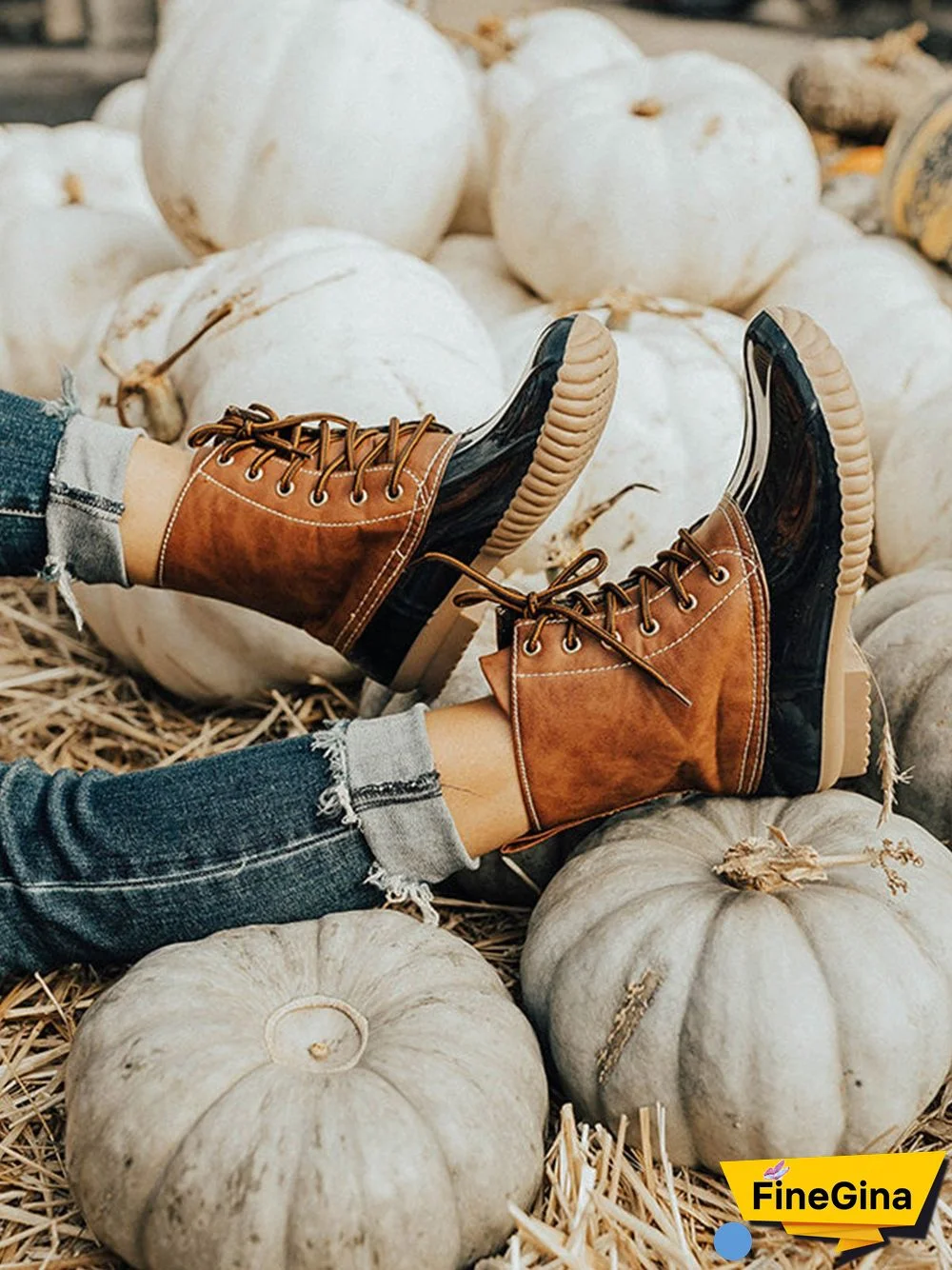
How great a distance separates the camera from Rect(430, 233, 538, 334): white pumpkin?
2787 mm

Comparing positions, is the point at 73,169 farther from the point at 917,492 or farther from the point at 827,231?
the point at 917,492

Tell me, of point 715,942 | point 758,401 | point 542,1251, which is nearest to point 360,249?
point 758,401

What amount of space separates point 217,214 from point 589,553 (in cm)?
133

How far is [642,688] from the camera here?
1516 millimetres

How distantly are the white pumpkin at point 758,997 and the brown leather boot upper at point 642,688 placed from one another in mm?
109

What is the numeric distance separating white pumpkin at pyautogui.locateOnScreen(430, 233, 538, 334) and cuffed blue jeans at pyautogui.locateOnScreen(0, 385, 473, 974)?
1412mm

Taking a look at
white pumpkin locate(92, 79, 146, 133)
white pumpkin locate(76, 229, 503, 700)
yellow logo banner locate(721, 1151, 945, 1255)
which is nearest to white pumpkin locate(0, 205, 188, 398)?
white pumpkin locate(76, 229, 503, 700)

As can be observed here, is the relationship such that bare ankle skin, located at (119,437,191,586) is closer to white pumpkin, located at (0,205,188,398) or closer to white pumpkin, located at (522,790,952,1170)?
white pumpkin, located at (522,790,952,1170)

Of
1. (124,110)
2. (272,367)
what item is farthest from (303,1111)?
(124,110)

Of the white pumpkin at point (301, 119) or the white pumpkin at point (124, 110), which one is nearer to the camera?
the white pumpkin at point (301, 119)

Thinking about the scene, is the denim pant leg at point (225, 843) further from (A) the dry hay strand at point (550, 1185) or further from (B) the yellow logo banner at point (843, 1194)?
(B) the yellow logo banner at point (843, 1194)

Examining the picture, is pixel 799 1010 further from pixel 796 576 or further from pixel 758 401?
pixel 758 401

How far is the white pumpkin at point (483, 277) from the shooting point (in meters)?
2.79

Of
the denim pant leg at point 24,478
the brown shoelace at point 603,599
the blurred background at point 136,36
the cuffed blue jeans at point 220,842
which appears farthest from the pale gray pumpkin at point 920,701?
the blurred background at point 136,36
